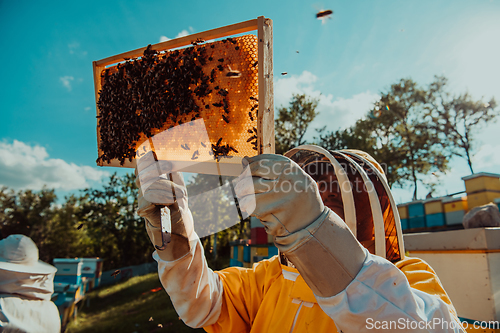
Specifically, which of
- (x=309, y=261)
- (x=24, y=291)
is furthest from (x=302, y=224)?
(x=24, y=291)

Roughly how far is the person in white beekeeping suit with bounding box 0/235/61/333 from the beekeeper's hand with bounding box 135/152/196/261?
2.87 metres

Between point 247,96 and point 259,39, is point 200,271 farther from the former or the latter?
point 259,39

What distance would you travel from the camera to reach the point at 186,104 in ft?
6.63

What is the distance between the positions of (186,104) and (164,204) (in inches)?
29.9

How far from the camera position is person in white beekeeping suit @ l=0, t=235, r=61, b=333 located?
11.2 ft

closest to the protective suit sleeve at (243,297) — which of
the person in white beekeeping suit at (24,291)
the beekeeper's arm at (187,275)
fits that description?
the beekeeper's arm at (187,275)

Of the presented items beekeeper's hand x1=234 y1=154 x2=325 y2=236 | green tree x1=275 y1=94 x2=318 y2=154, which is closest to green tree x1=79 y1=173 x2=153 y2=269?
green tree x1=275 y1=94 x2=318 y2=154

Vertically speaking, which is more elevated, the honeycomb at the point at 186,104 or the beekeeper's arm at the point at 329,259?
the honeycomb at the point at 186,104

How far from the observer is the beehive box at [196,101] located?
1.76 metres

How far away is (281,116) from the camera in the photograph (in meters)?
19.9

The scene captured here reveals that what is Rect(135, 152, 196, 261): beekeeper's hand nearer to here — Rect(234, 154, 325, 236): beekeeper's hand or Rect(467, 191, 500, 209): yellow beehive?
Rect(234, 154, 325, 236): beekeeper's hand

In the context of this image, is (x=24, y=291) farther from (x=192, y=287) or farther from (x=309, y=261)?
(x=309, y=261)

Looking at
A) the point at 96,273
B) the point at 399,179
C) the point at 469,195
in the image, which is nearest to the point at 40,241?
the point at 96,273

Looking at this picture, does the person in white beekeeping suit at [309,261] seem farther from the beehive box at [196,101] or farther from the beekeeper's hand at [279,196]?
the beehive box at [196,101]
